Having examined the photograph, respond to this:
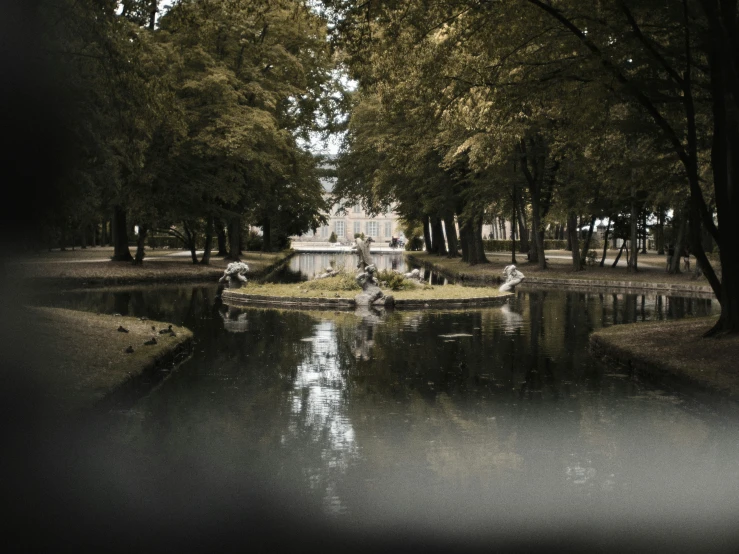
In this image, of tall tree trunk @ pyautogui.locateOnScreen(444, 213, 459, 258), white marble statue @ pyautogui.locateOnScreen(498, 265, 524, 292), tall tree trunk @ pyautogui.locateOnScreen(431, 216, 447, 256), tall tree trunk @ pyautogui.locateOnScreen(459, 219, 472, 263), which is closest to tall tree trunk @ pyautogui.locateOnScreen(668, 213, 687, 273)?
white marble statue @ pyautogui.locateOnScreen(498, 265, 524, 292)

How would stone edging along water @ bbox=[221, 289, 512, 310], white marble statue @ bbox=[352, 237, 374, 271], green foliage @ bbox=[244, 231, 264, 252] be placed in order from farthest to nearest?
green foliage @ bbox=[244, 231, 264, 252], white marble statue @ bbox=[352, 237, 374, 271], stone edging along water @ bbox=[221, 289, 512, 310]

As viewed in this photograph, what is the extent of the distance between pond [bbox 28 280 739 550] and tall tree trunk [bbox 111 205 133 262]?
2337 cm

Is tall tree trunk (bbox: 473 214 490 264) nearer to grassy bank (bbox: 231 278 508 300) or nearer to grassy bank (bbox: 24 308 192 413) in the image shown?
grassy bank (bbox: 231 278 508 300)

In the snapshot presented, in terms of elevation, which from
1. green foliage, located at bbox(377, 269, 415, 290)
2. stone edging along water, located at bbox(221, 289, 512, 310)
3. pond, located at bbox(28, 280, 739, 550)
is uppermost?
green foliage, located at bbox(377, 269, 415, 290)

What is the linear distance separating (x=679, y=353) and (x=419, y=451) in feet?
20.5

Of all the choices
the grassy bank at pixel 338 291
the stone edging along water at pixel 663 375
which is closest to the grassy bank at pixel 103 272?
the grassy bank at pixel 338 291

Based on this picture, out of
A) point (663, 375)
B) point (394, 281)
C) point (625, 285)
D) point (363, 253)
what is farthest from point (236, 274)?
point (663, 375)

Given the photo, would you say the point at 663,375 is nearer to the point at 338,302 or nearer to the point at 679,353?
the point at 679,353

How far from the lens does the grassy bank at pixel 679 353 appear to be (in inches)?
429

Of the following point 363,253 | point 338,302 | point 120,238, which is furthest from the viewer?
point 120,238

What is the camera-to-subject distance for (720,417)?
9.65 m

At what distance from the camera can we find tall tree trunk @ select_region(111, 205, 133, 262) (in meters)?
37.2

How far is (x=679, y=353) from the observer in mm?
12859

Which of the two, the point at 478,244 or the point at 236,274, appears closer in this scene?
the point at 236,274
